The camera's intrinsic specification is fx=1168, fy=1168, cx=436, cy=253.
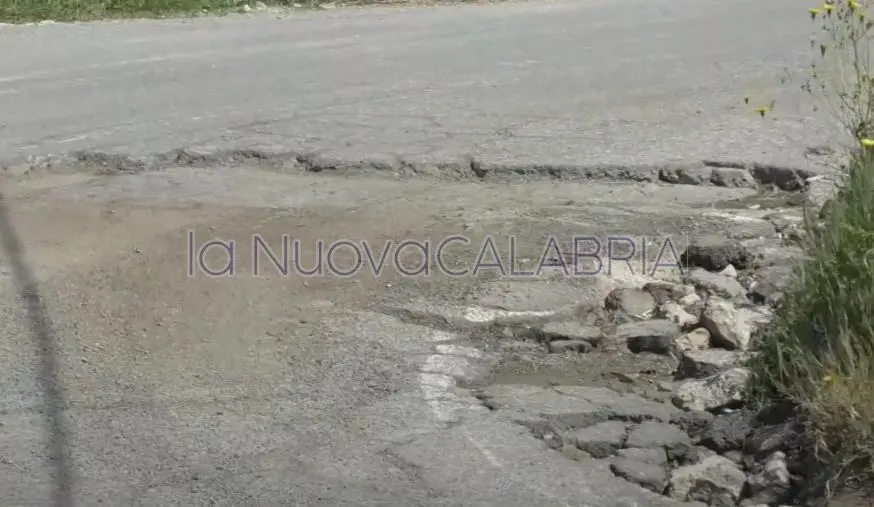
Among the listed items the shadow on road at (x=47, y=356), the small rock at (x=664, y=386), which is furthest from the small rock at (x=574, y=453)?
the shadow on road at (x=47, y=356)

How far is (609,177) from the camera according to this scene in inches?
260

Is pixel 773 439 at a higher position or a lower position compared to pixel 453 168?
lower

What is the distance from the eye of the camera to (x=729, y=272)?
5.34 metres

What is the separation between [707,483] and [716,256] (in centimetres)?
209

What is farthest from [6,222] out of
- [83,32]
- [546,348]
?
[83,32]

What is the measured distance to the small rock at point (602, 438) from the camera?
3768 millimetres

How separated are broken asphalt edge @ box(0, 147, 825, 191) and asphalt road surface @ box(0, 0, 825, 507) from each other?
12 centimetres

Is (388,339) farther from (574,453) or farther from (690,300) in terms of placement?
(690,300)

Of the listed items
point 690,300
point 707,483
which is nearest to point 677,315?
point 690,300

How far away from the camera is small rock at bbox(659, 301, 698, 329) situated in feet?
15.9

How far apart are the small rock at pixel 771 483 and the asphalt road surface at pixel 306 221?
337 millimetres

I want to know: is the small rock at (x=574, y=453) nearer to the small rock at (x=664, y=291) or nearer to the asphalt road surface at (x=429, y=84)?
the small rock at (x=664, y=291)

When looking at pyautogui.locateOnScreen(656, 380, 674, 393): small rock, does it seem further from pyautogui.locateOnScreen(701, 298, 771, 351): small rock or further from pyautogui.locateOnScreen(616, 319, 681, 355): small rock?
pyautogui.locateOnScreen(701, 298, 771, 351): small rock

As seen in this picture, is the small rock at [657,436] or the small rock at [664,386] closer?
the small rock at [657,436]
